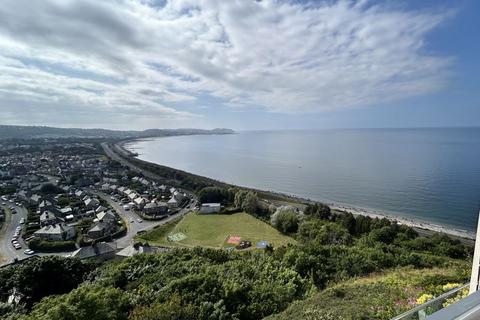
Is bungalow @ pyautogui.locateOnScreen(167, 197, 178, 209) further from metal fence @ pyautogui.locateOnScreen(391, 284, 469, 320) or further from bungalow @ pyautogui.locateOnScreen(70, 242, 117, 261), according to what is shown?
metal fence @ pyautogui.locateOnScreen(391, 284, 469, 320)

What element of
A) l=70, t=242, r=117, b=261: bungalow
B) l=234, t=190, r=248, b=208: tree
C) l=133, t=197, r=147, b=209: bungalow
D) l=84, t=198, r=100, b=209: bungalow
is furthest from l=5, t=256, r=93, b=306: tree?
l=84, t=198, r=100, b=209: bungalow

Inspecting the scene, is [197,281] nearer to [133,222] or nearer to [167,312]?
[167,312]

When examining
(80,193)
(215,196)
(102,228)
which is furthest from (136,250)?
(80,193)

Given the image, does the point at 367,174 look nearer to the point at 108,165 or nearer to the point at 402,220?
the point at 402,220

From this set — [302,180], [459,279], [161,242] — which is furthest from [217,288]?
[302,180]

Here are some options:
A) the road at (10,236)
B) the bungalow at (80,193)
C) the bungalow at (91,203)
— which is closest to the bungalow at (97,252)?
the road at (10,236)

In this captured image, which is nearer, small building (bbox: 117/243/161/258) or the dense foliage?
the dense foliage
